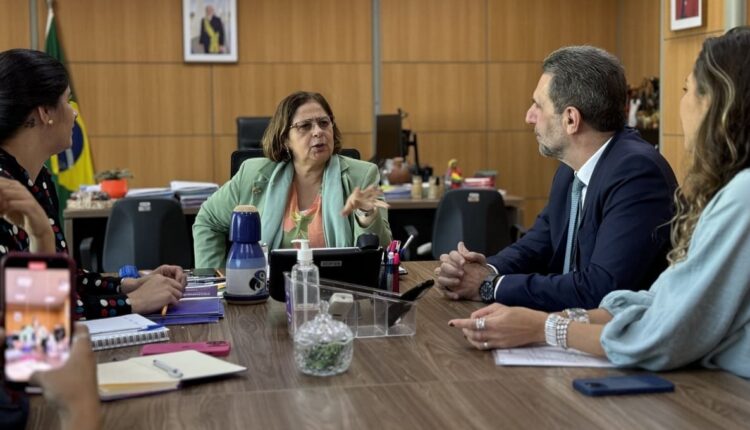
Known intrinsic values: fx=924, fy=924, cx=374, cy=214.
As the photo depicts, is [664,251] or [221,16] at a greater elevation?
[221,16]

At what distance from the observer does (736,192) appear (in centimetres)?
171

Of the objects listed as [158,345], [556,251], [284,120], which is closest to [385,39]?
[284,120]

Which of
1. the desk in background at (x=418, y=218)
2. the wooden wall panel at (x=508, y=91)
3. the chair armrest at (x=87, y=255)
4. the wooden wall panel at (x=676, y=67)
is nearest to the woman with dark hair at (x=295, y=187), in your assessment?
the chair armrest at (x=87, y=255)

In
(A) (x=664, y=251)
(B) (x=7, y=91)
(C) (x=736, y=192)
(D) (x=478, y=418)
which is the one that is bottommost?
(D) (x=478, y=418)

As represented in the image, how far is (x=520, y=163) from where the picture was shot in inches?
348

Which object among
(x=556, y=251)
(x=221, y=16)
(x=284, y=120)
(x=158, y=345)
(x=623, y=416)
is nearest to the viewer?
(x=623, y=416)

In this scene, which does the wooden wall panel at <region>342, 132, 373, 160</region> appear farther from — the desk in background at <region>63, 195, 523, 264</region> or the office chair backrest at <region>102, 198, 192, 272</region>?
the office chair backrest at <region>102, 198, 192, 272</region>

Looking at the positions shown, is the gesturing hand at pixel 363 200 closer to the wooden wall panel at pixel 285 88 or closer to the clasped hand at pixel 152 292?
the clasped hand at pixel 152 292

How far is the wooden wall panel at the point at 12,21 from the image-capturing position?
7.88m

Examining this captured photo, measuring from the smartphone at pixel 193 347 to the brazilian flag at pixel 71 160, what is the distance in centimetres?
590

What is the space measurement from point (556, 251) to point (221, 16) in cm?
584

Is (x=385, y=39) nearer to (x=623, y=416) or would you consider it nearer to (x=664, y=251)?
(x=664, y=251)

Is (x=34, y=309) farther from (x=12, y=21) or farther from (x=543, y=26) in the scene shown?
(x=543, y=26)

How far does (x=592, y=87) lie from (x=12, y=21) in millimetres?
6535
